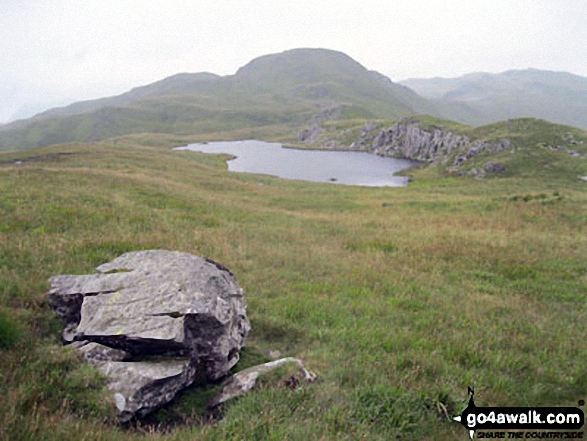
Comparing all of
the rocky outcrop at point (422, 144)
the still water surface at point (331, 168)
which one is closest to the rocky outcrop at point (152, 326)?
the still water surface at point (331, 168)

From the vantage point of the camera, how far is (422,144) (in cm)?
11562

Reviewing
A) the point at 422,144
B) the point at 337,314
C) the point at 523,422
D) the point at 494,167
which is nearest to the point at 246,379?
the point at 337,314

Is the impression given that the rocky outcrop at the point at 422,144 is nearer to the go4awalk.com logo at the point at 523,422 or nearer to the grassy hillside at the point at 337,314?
the grassy hillside at the point at 337,314

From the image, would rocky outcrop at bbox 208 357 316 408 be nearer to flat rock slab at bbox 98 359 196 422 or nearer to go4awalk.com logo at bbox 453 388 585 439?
flat rock slab at bbox 98 359 196 422

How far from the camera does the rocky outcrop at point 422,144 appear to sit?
8581cm

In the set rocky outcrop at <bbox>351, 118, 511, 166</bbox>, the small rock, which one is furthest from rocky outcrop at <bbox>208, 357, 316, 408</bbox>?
rocky outcrop at <bbox>351, 118, 511, 166</bbox>

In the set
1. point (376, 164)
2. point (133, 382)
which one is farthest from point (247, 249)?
point (376, 164)

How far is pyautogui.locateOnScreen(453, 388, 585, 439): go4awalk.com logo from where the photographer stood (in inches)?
218

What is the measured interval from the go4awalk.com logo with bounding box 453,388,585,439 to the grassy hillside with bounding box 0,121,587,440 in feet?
0.72

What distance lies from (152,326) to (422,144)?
398 feet

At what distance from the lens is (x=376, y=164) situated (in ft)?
351

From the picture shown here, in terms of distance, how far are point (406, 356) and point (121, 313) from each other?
227 inches

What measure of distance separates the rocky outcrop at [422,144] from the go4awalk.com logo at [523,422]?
88463 millimetres

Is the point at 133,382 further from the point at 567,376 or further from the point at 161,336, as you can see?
the point at 567,376
